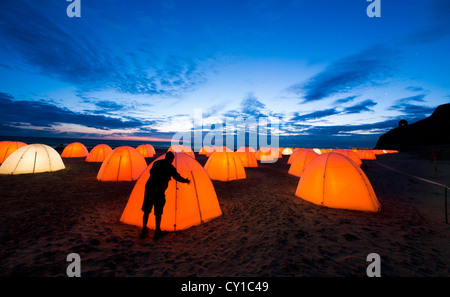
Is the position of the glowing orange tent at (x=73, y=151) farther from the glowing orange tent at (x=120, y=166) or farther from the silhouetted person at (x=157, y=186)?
the silhouetted person at (x=157, y=186)

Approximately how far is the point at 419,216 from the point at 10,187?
70.8ft

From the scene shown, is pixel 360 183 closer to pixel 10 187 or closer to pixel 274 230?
pixel 274 230

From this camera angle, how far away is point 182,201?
6008mm

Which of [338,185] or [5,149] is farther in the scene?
[5,149]

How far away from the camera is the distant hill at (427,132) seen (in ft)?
220

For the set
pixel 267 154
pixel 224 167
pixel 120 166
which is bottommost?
pixel 224 167

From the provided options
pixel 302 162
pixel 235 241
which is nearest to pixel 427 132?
pixel 302 162

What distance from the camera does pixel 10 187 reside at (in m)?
10.8

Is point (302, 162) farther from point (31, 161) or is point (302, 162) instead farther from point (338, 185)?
point (31, 161)

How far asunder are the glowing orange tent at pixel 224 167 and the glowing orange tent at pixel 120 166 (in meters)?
5.98

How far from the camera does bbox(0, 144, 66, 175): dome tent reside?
14484 mm

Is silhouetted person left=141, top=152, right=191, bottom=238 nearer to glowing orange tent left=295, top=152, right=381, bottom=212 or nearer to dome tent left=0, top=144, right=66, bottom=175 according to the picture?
glowing orange tent left=295, top=152, right=381, bottom=212

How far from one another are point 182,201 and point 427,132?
377 feet
